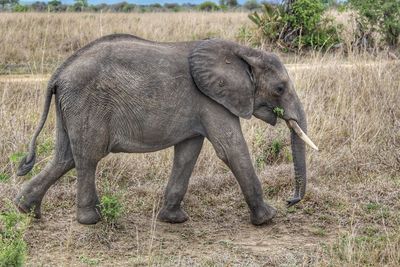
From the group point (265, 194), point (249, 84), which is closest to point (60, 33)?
point (265, 194)

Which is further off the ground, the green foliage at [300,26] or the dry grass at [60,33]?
the green foliage at [300,26]

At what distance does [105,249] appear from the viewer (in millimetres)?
5164

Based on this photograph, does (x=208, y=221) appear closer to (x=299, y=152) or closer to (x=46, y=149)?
(x=299, y=152)

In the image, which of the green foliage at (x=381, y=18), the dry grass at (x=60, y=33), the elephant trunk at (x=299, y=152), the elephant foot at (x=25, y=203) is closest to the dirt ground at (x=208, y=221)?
the elephant foot at (x=25, y=203)

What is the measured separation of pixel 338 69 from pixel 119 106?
5.02 metres

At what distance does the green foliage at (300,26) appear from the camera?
12.9 m

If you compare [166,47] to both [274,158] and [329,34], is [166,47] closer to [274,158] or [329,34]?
[274,158]

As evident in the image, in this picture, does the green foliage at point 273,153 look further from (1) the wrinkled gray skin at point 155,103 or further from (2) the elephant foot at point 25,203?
(2) the elephant foot at point 25,203

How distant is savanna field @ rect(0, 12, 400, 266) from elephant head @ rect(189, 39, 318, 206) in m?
0.59

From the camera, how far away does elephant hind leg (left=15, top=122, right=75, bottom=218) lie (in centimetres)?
544

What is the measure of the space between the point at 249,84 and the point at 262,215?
3.51 ft

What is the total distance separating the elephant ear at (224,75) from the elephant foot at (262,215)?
2.65 feet

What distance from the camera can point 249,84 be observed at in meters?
5.42

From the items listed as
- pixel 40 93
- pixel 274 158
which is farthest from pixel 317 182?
pixel 40 93
